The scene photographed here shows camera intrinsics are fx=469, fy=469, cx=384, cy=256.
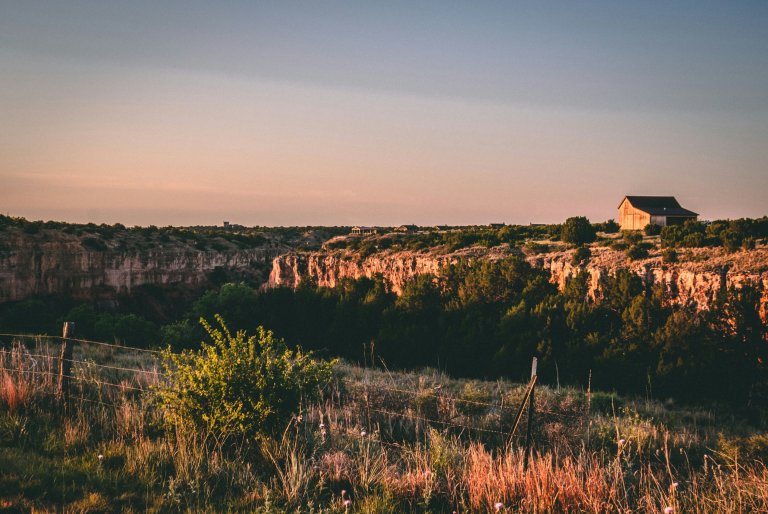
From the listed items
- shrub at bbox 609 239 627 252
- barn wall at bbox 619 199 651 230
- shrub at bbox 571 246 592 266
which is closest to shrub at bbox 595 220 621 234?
barn wall at bbox 619 199 651 230

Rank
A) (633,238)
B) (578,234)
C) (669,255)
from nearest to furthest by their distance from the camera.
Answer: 1. (669,255)
2. (633,238)
3. (578,234)

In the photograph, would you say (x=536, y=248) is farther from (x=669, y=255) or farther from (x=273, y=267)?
(x=273, y=267)

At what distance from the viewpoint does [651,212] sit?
42125 mm

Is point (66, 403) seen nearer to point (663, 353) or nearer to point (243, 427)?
point (243, 427)

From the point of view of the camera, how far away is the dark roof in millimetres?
42497

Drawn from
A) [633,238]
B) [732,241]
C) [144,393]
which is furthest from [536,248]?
[144,393]

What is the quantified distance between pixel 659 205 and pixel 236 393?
4728cm

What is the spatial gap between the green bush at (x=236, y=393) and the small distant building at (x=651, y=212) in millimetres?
41951

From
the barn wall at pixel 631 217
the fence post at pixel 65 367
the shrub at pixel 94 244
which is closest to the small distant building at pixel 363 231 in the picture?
the barn wall at pixel 631 217

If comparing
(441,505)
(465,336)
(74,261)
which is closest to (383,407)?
(441,505)

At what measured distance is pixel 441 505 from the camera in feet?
16.3

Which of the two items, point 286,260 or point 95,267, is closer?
point 286,260

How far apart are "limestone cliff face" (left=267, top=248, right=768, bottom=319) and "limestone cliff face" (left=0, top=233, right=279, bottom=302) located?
25074mm

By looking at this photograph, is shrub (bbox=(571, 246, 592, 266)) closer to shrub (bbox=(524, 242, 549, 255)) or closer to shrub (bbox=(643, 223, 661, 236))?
shrub (bbox=(524, 242, 549, 255))
